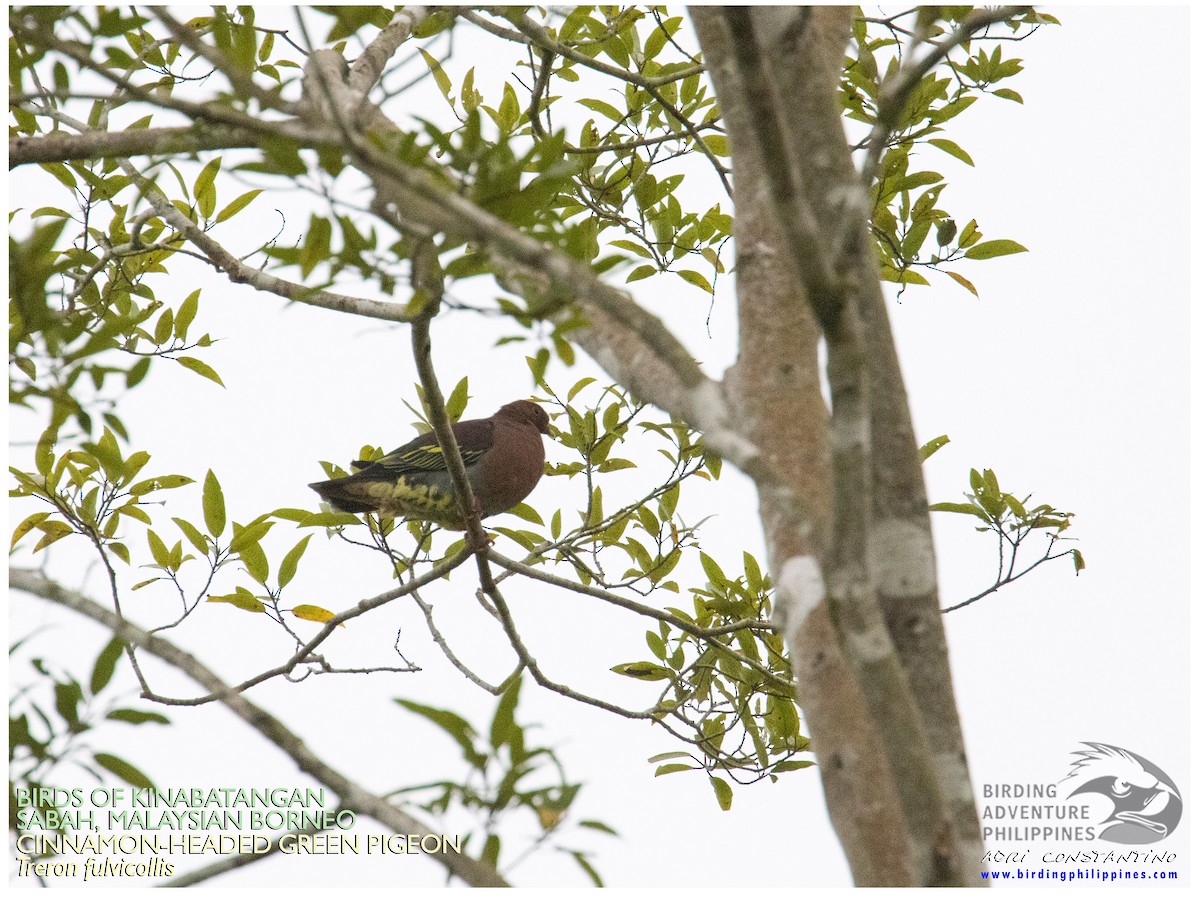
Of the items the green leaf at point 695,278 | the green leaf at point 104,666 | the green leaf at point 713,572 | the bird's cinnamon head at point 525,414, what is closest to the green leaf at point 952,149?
the green leaf at point 695,278

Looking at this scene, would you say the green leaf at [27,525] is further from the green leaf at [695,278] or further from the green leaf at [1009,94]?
the green leaf at [1009,94]

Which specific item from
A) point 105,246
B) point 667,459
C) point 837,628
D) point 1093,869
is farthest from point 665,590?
point 837,628

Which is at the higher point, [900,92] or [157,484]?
[157,484]

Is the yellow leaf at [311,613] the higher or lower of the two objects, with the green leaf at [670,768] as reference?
higher

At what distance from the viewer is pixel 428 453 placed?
589 cm

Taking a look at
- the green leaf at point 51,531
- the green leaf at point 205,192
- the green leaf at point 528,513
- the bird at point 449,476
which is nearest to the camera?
the green leaf at point 51,531

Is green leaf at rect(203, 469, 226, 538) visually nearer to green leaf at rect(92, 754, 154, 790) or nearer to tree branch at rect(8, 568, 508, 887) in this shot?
tree branch at rect(8, 568, 508, 887)

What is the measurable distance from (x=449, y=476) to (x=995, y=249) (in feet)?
8.96

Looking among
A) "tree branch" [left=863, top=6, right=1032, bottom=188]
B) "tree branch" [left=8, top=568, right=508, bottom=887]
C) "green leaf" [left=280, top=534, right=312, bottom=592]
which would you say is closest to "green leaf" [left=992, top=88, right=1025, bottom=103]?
"tree branch" [left=863, top=6, right=1032, bottom=188]

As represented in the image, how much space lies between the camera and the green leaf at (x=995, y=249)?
4.32 meters

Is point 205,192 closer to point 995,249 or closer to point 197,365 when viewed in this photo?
point 197,365

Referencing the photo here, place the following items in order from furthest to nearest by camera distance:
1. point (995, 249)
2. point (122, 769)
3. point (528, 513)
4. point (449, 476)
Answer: point (449, 476), point (528, 513), point (995, 249), point (122, 769)

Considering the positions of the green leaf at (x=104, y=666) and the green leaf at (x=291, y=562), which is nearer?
the green leaf at (x=104, y=666)

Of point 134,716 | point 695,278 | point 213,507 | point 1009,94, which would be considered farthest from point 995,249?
point 134,716
